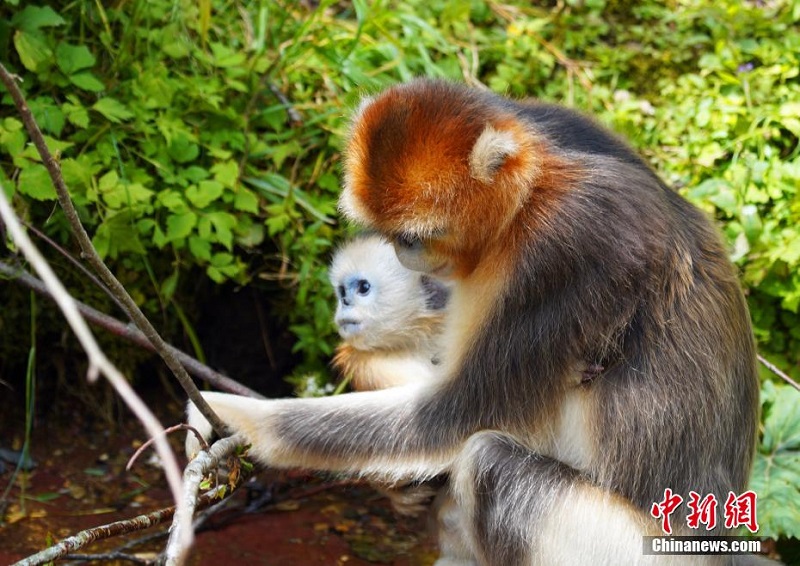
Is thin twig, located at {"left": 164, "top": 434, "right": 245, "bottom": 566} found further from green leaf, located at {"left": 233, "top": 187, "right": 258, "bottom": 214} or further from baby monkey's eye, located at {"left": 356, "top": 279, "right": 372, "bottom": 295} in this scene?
green leaf, located at {"left": 233, "top": 187, "right": 258, "bottom": 214}

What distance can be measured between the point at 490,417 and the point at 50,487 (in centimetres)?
319

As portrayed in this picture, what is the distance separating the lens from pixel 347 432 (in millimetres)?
3869

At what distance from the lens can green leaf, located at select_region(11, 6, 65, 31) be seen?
16.7 ft

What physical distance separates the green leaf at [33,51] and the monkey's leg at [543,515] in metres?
3.27

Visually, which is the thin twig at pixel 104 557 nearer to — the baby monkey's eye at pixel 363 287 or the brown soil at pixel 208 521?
the brown soil at pixel 208 521

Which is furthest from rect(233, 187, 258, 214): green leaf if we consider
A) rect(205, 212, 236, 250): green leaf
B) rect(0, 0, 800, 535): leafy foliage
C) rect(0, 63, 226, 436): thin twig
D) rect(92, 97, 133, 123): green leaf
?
rect(0, 63, 226, 436): thin twig

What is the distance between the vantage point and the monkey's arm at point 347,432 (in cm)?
377

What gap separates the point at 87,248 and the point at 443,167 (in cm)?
133

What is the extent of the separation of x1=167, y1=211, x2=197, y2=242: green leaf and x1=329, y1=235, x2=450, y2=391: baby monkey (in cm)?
99

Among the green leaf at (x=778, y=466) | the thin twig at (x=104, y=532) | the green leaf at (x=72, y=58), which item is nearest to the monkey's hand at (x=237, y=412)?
the thin twig at (x=104, y=532)

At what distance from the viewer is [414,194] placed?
3.46m

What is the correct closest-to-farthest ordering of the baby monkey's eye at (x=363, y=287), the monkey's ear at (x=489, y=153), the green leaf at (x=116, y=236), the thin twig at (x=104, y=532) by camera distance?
1. the thin twig at (x=104, y=532)
2. the monkey's ear at (x=489, y=153)
3. the baby monkey's eye at (x=363, y=287)
4. the green leaf at (x=116, y=236)

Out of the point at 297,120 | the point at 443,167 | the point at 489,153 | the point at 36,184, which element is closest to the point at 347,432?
the point at 443,167

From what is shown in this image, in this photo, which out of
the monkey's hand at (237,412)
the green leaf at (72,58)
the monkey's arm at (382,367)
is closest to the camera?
the monkey's hand at (237,412)
